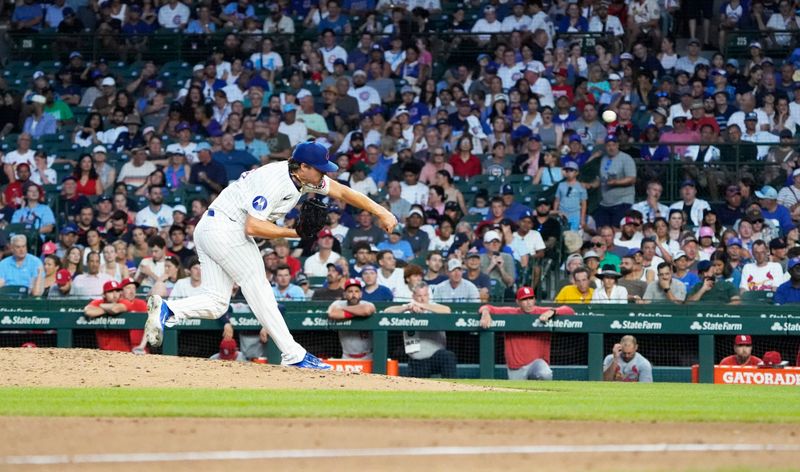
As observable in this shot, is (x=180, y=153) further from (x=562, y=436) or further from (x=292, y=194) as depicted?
(x=562, y=436)

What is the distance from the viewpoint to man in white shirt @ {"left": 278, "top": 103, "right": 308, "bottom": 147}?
20453mm

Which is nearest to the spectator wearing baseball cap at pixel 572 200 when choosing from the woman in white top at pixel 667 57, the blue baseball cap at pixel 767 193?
the blue baseball cap at pixel 767 193

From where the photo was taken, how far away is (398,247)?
17.7m

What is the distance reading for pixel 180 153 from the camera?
19984mm

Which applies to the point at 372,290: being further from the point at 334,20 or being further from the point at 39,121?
the point at 334,20

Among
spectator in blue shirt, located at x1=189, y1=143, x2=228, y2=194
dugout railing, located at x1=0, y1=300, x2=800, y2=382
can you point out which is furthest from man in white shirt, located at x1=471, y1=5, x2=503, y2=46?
dugout railing, located at x1=0, y1=300, x2=800, y2=382

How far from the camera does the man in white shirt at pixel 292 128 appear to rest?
20.5m

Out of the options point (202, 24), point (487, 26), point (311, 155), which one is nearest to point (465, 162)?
point (487, 26)

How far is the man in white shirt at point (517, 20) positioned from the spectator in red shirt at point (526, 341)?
8108 mm

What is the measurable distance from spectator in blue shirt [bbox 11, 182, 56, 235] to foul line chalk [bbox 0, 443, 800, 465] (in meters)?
13.3

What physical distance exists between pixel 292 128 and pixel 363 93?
1.57m

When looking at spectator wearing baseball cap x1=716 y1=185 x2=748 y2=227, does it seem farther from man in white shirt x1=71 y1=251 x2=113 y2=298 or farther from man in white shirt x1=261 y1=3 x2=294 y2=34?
man in white shirt x1=261 y1=3 x2=294 y2=34

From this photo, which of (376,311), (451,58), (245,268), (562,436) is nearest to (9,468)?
(562,436)

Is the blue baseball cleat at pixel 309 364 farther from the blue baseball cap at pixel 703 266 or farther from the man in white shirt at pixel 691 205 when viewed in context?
the man in white shirt at pixel 691 205
